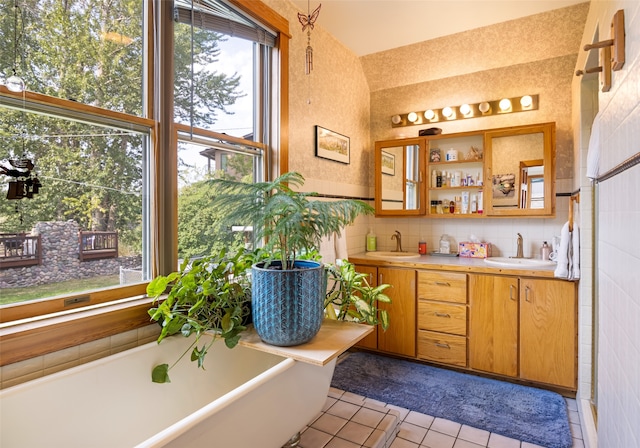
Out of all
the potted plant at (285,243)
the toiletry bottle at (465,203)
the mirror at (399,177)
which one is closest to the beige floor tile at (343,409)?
the potted plant at (285,243)

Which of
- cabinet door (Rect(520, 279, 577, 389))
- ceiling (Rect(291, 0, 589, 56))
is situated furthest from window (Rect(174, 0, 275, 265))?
cabinet door (Rect(520, 279, 577, 389))

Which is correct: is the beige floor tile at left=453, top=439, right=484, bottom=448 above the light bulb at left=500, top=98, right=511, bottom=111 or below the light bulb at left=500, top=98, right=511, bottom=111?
below

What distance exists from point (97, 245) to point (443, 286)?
2360 millimetres

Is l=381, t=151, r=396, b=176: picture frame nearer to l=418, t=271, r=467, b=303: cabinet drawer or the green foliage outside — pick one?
l=418, t=271, r=467, b=303: cabinet drawer

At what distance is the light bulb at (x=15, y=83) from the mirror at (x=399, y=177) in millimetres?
2773

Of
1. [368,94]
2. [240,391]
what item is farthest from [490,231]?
[240,391]

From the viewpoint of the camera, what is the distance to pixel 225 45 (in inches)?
87.4

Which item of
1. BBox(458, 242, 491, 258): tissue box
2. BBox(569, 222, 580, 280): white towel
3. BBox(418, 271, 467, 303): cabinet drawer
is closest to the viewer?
BBox(569, 222, 580, 280): white towel

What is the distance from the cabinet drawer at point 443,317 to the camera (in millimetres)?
2814

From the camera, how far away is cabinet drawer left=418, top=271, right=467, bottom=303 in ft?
9.23

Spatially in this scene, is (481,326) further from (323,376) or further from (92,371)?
(92,371)

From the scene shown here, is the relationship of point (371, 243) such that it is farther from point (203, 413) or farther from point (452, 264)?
point (203, 413)

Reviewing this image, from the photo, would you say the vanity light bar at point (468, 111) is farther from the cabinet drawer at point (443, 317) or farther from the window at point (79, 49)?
the window at point (79, 49)

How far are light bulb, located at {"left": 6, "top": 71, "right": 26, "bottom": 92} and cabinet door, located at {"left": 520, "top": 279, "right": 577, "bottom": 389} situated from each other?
301 cm
